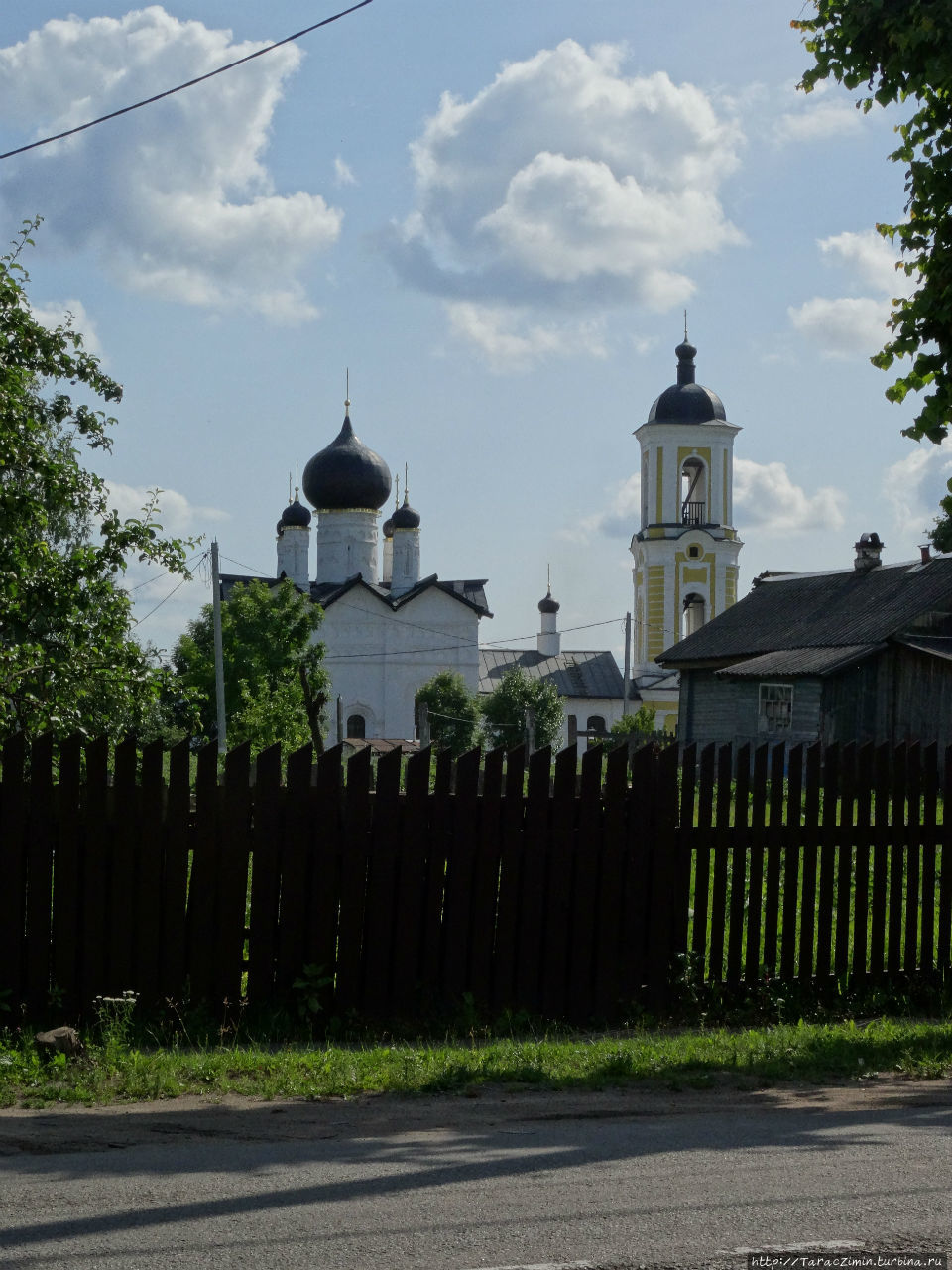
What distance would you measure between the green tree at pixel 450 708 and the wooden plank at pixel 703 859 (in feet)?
179

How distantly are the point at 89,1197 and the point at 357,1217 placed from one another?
94 cm

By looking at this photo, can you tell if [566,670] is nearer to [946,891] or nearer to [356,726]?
[356,726]

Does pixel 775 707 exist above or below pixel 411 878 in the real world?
above

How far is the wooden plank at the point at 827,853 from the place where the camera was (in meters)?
9.23

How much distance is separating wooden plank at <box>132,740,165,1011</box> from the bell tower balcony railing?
61077 mm

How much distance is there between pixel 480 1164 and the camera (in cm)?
511

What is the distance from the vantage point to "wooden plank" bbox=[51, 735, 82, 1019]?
24.5ft

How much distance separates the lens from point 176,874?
25.2ft

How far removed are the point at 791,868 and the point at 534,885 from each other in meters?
1.92

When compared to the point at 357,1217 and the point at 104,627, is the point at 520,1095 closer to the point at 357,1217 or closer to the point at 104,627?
the point at 357,1217

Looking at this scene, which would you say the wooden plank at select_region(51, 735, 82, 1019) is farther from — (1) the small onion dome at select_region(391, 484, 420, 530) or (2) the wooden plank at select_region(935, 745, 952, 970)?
(1) the small onion dome at select_region(391, 484, 420, 530)

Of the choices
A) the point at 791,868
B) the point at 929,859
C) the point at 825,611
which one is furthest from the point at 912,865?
the point at 825,611

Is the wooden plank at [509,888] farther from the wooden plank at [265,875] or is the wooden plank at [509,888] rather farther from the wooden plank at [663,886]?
the wooden plank at [265,875]

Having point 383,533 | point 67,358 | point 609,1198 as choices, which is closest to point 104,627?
point 67,358
